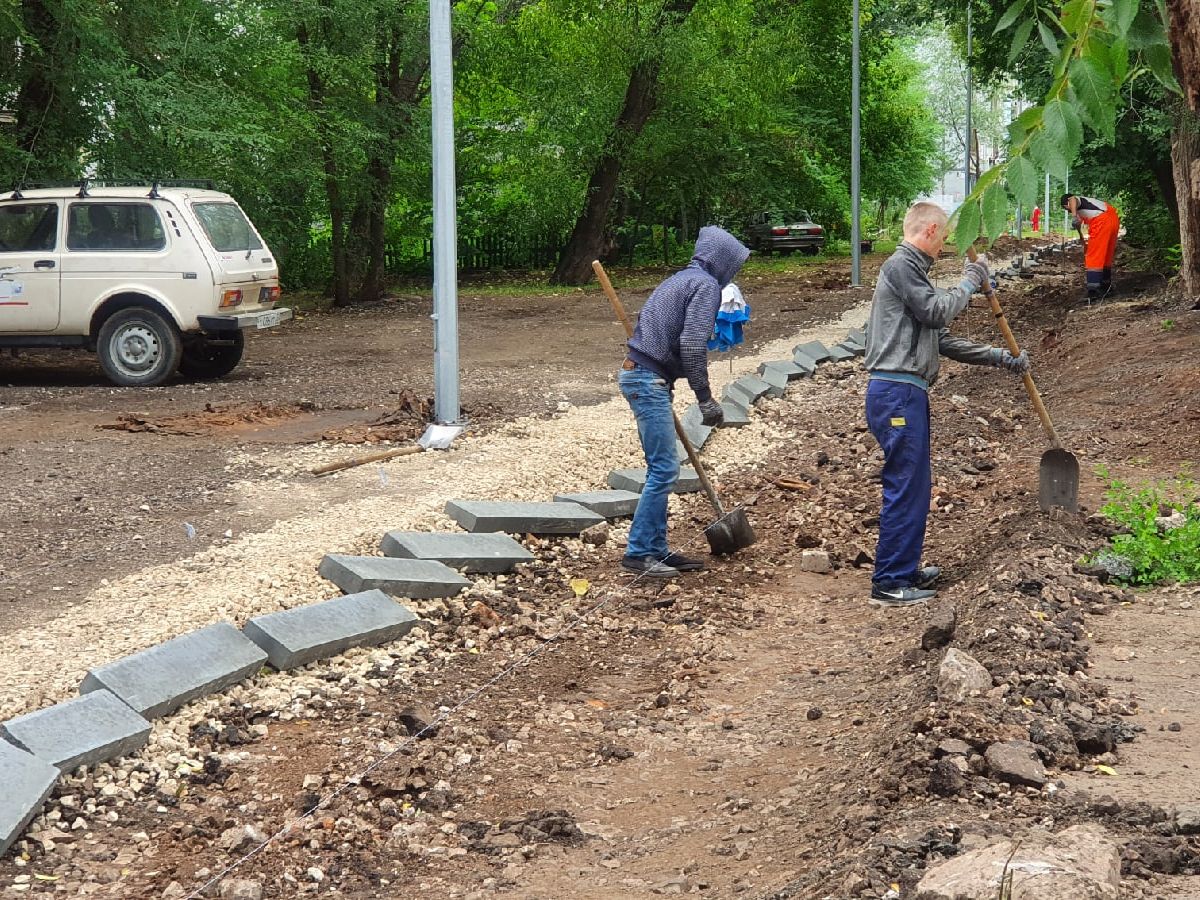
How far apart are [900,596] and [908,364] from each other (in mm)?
1227

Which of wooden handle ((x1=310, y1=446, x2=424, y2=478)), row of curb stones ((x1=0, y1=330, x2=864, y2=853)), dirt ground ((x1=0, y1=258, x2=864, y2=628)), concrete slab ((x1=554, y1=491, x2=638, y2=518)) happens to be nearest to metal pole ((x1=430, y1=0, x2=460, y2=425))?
dirt ground ((x1=0, y1=258, x2=864, y2=628))

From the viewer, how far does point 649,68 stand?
2717 cm

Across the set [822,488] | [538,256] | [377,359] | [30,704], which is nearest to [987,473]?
[822,488]

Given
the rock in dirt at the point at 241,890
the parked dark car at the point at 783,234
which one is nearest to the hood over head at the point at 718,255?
the rock in dirt at the point at 241,890

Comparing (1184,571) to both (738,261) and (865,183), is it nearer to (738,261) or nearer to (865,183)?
(738,261)

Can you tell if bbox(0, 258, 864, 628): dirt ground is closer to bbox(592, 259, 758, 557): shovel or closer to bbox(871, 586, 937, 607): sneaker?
bbox(592, 259, 758, 557): shovel

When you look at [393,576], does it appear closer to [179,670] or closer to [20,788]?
[179,670]

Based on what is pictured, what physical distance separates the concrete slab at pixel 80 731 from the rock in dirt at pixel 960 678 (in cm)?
293

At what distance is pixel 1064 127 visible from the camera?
3299 mm

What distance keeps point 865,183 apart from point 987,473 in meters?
38.7

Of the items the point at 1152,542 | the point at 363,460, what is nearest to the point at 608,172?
the point at 363,460

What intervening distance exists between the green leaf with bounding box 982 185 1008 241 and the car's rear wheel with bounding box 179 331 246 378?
1310 cm

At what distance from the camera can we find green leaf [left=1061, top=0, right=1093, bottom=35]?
3560 mm

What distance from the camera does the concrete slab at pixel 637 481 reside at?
9.66m
